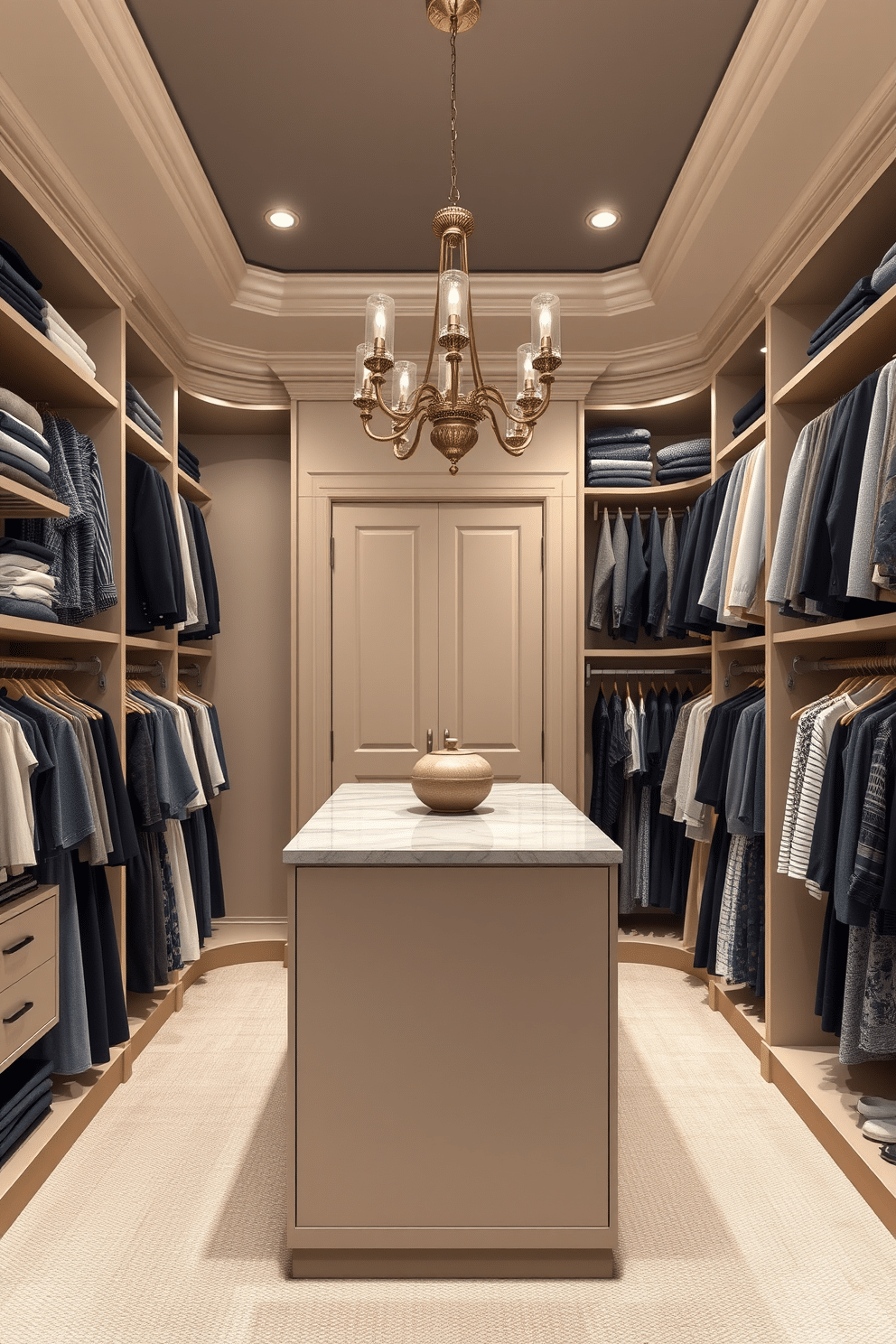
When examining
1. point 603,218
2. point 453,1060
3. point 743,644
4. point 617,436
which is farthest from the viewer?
point 617,436

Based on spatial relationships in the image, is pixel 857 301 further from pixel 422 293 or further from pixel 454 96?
pixel 422 293

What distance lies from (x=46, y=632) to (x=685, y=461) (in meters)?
2.93

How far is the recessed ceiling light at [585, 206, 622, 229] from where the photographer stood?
3.01 metres

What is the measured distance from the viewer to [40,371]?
258 cm

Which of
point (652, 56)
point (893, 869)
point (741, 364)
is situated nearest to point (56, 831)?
point (893, 869)

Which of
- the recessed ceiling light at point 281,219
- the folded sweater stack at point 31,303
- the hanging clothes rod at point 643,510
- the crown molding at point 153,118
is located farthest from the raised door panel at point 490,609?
the folded sweater stack at point 31,303

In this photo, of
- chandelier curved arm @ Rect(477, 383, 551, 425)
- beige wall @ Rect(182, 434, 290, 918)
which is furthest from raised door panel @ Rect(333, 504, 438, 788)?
chandelier curved arm @ Rect(477, 383, 551, 425)

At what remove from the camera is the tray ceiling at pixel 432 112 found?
218 cm

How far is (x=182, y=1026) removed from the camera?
3.28 m

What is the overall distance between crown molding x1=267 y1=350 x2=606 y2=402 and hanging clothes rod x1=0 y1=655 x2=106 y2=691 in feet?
5.67

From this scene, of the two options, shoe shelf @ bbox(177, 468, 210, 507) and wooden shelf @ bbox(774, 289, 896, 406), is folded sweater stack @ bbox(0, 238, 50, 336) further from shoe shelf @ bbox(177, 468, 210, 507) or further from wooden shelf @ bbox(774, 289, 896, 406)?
wooden shelf @ bbox(774, 289, 896, 406)

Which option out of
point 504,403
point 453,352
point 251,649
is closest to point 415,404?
point 504,403

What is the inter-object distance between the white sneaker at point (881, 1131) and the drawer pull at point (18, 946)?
2.15 meters

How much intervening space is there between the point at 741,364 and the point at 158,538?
241 cm
